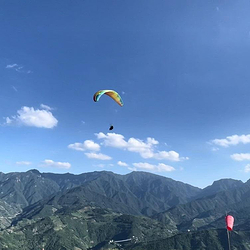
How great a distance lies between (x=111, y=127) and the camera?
72312mm

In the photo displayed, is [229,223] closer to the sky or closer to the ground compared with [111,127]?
closer to the ground

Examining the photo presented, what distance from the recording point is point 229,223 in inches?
1395

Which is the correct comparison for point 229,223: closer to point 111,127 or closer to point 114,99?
point 111,127

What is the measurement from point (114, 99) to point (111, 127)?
32.0 feet

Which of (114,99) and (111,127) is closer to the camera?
(111,127)

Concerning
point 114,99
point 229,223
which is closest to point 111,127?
point 114,99

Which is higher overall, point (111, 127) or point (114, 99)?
point (114, 99)

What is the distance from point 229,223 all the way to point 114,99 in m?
50.1

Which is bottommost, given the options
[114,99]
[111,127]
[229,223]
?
[229,223]

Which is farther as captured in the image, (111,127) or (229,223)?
(111,127)

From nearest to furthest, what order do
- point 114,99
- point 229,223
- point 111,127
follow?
point 229,223, point 111,127, point 114,99

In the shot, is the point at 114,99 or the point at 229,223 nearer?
the point at 229,223

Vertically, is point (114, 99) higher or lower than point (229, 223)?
higher

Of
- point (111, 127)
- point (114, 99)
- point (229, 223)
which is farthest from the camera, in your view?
point (114, 99)
